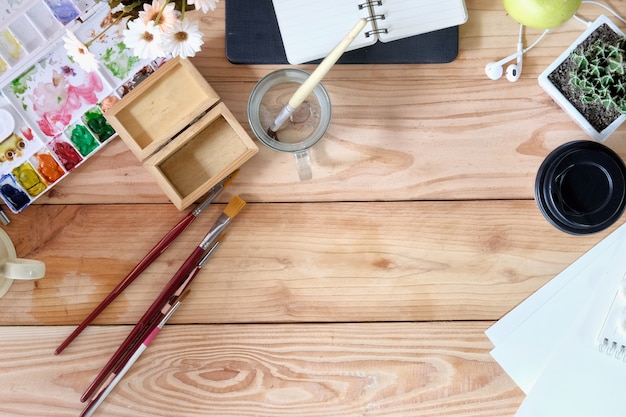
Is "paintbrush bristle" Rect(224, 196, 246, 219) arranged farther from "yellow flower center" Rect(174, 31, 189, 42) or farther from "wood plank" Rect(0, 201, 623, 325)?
"yellow flower center" Rect(174, 31, 189, 42)

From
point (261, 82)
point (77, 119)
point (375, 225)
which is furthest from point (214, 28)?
point (375, 225)

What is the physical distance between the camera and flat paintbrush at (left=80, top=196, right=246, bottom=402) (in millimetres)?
814

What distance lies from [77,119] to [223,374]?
392 millimetres

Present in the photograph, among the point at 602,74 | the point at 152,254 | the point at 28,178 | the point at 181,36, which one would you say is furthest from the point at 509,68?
the point at 28,178

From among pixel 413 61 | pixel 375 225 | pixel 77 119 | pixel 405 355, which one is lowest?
pixel 405 355

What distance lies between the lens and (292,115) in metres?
0.83

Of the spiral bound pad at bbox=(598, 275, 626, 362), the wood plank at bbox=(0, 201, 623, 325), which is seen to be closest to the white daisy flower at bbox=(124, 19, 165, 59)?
the wood plank at bbox=(0, 201, 623, 325)

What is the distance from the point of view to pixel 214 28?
84 cm

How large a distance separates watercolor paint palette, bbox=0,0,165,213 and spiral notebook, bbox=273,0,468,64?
182mm

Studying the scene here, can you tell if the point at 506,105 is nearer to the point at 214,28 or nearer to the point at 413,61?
the point at 413,61

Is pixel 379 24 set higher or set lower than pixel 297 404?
higher

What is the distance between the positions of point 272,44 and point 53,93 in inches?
11.6

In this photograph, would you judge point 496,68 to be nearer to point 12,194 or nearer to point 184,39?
point 184,39

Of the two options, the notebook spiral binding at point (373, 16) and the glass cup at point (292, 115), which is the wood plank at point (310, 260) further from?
the notebook spiral binding at point (373, 16)
